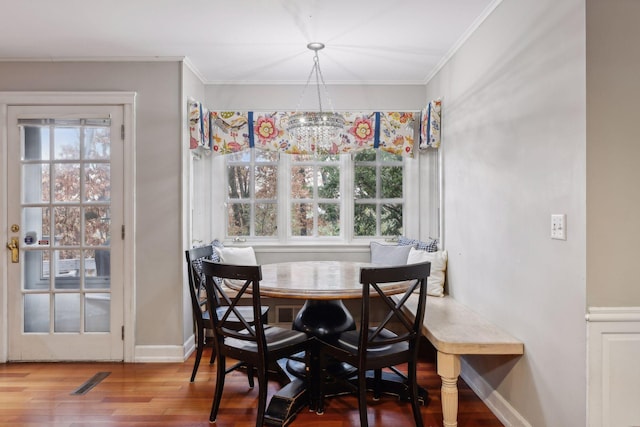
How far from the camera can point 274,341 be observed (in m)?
2.13

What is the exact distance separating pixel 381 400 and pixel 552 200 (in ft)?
5.04

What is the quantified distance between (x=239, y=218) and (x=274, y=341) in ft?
6.27

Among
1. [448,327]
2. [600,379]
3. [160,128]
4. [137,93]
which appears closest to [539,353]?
[600,379]

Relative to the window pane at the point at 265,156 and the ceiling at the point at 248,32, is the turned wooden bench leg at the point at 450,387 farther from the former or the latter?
the window pane at the point at 265,156

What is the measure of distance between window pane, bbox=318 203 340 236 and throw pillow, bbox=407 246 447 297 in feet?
2.94

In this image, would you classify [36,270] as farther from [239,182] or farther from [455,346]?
[455,346]

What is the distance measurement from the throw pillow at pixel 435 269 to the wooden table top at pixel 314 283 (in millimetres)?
670

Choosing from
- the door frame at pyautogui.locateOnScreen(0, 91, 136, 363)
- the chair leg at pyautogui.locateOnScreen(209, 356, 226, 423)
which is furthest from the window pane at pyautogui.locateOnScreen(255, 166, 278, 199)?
the chair leg at pyautogui.locateOnScreen(209, 356, 226, 423)

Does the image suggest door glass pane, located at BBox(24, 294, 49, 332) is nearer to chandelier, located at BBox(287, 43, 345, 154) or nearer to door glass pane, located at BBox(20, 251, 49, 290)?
door glass pane, located at BBox(20, 251, 49, 290)

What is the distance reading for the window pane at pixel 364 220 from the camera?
3.85 meters

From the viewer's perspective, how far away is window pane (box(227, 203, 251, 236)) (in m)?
3.83

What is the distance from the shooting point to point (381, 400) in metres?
2.41

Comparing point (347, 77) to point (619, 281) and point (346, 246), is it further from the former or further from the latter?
point (619, 281)

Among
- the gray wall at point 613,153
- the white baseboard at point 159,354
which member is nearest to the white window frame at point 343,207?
the white baseboard at point 159,354
